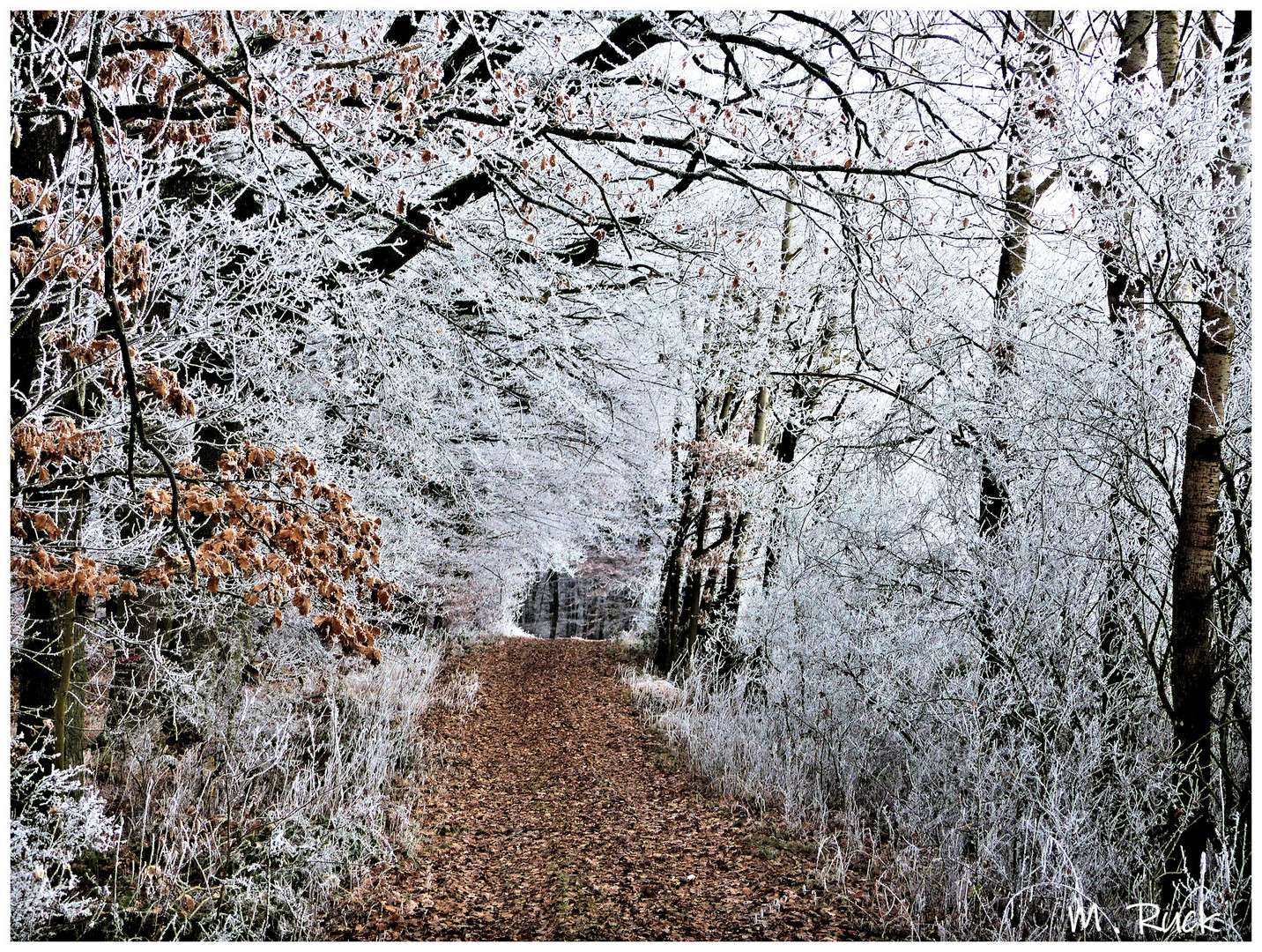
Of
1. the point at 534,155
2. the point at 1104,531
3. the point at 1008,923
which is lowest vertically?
the point at 1008,923

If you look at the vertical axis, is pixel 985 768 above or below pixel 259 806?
above

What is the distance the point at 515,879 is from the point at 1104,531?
163 inches

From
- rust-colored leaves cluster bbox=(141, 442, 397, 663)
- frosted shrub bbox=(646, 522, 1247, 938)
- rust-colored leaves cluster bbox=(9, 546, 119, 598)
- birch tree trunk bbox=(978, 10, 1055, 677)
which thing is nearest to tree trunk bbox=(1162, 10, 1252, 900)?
frosted shrub bbox=(646, 522, 1247, 938)

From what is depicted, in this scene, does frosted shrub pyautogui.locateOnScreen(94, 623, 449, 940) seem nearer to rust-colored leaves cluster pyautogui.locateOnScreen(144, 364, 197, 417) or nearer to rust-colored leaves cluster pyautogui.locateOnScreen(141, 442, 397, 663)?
rust-colored leaves cluster pyautogui.locateOnScreen(141, 442, 397, 663)

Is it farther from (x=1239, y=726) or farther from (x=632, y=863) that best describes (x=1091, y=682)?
(x=632, y=863)

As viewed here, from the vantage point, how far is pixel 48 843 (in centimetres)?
404

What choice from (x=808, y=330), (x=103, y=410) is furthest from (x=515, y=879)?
(x=808, y=330)

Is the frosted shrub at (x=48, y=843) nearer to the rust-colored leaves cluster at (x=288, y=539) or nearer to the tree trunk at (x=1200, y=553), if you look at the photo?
the rust-colored leaves cluster at (x=288, y=539)

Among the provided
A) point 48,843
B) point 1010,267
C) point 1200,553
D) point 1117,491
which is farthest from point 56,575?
point 1010,267

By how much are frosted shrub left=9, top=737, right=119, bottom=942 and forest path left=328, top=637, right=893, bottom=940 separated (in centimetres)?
126

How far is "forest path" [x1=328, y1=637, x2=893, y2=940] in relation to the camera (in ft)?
14.8

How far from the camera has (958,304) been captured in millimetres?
6730

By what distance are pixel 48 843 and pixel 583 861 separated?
9.98 ft

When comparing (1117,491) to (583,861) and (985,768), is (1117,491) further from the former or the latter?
(583,861)
